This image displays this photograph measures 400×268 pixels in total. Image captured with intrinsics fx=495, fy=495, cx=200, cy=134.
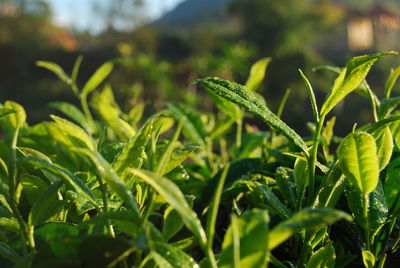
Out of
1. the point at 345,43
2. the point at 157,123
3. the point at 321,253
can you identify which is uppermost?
the point at 157,123

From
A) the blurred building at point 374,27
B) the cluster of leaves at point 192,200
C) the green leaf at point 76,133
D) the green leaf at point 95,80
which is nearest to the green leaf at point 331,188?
A: the cluster of leaves at point 192,200

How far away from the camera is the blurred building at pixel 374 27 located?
24.1 meters

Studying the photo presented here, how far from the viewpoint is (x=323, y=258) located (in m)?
0.42

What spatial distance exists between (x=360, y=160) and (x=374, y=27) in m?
26.3

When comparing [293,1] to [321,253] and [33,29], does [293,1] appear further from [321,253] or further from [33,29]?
[321,253]

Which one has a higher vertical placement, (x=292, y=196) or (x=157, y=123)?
(x=157, y=123)

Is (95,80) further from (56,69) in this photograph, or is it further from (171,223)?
(171,223)

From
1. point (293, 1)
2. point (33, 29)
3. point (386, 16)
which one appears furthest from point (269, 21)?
point (33, 29)

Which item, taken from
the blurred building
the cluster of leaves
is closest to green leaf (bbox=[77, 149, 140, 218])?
the cluster of leaves

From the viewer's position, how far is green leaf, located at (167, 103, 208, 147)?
34.4 inches

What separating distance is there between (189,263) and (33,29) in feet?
77.4

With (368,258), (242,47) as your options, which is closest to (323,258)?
(368,258)

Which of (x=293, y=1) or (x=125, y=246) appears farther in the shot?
(x=293, y=1)

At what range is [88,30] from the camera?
121 feet
